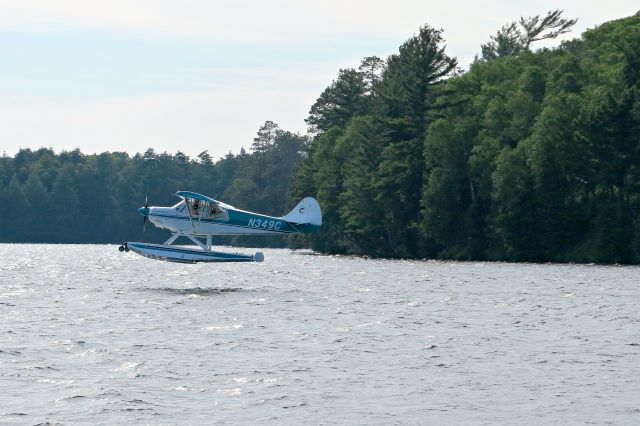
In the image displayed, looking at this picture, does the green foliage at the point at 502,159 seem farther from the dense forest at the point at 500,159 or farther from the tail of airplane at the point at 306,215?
the tail of airplane at the point at 306,215

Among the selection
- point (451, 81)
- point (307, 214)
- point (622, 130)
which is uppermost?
point (451, 81)

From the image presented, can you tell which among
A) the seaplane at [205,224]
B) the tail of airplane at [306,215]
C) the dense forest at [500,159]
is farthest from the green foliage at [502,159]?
the seaplane at [205,224]

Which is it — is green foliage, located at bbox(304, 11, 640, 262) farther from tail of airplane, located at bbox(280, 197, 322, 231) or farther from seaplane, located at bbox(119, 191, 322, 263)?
seaplane, located at bbox(119, 191, 322, 263)

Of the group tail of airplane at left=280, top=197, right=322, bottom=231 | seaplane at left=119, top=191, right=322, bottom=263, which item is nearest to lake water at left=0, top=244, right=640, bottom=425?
seaplane at left=119, top=191, right=322, bottom=263

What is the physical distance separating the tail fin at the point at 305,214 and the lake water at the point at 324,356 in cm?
529

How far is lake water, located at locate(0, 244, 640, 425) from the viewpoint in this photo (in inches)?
860

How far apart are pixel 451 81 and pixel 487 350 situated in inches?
3241

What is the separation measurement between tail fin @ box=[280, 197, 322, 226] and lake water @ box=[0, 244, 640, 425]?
17.4ft

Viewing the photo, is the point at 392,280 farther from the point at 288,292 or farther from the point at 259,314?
the point at 259,314

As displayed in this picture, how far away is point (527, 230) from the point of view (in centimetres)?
8862

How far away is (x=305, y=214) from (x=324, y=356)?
2962cm

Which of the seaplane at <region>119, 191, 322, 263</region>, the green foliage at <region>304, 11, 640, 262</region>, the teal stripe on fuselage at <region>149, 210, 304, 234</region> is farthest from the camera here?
the green foliage at <region>304, 11, 640, 262</region>

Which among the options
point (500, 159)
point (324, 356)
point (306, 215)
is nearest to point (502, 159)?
point (500, 159)

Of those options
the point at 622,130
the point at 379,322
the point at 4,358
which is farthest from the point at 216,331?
the point at 622,130
